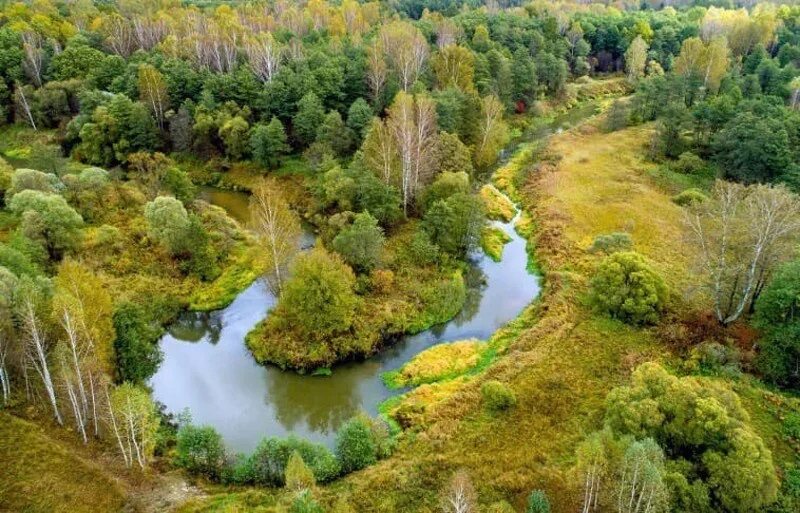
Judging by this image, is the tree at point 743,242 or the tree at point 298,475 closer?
the tree at point 298,475

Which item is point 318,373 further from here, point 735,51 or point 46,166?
point 735,51

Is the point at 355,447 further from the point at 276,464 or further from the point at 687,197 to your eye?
the point at 687,197

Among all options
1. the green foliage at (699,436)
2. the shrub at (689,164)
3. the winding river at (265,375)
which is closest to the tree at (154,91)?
the winding river at (265,375)

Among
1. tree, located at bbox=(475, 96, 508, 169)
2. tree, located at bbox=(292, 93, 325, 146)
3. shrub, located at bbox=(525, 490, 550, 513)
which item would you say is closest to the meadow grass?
shrub, located at bbox=(525, 490, 550, 513)

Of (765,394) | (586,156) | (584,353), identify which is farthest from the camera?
(586,156)

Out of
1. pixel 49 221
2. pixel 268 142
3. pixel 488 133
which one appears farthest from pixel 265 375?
pixel 488 133

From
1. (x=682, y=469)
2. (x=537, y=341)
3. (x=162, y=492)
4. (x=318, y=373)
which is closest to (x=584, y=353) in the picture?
(x=537, y=341)

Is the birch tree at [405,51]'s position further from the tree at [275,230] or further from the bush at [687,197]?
the tree at [275,230]
